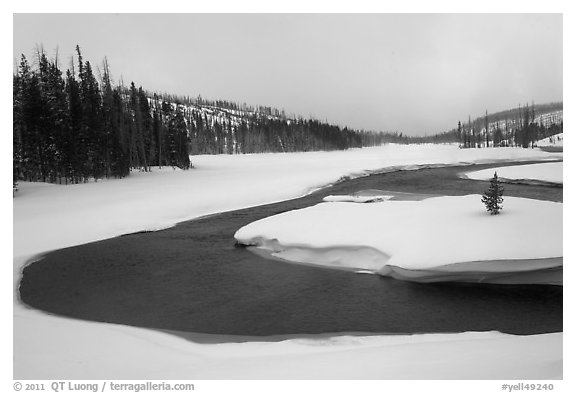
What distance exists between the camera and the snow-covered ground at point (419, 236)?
10086mm

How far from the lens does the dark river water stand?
8312 millimetres

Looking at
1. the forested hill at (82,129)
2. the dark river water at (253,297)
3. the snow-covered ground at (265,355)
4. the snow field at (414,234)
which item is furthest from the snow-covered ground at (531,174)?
the forested hill at (82,129)

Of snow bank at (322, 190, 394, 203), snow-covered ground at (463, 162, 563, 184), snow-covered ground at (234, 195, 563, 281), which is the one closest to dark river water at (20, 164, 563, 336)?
snow-covered ground at (234, 195, 563, 281)

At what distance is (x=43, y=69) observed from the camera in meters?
35.4

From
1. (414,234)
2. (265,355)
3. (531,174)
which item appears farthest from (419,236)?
(531,174)

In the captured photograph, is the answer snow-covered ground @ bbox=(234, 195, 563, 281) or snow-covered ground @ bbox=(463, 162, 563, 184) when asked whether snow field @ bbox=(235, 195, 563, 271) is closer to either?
snow-covered ground @ bbox=(234, 195, 563, 281)

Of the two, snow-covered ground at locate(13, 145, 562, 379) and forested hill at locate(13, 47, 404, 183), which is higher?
forested hill at locate(13, 47, 404, 183)

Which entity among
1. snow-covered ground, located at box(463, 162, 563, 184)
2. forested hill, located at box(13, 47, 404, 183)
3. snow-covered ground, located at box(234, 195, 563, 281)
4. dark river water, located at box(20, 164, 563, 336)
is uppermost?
forested hill, located at box(13, 47, 404, 183)

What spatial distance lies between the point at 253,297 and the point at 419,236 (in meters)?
5.71

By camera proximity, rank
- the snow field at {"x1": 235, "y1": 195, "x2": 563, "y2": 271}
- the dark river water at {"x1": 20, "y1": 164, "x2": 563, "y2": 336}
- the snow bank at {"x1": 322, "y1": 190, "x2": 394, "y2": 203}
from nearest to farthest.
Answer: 1. the dark river water at {"x1": 20, "y1": 164, "x2": 563, "y2": 336}
2. the snow field at {"x1": 235, "y1": 195, "x2": 563, "y2": 271}
3. the snow bank at {"x1": 322, "y1": 190, "x2": 394, "y2": 203}

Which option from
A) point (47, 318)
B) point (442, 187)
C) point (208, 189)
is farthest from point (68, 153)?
point (442, 187)

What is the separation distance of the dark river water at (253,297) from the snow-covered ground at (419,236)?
0.60m

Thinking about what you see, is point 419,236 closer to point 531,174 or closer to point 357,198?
point 357,198

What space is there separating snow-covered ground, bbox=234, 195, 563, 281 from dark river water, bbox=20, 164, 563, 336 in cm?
60
